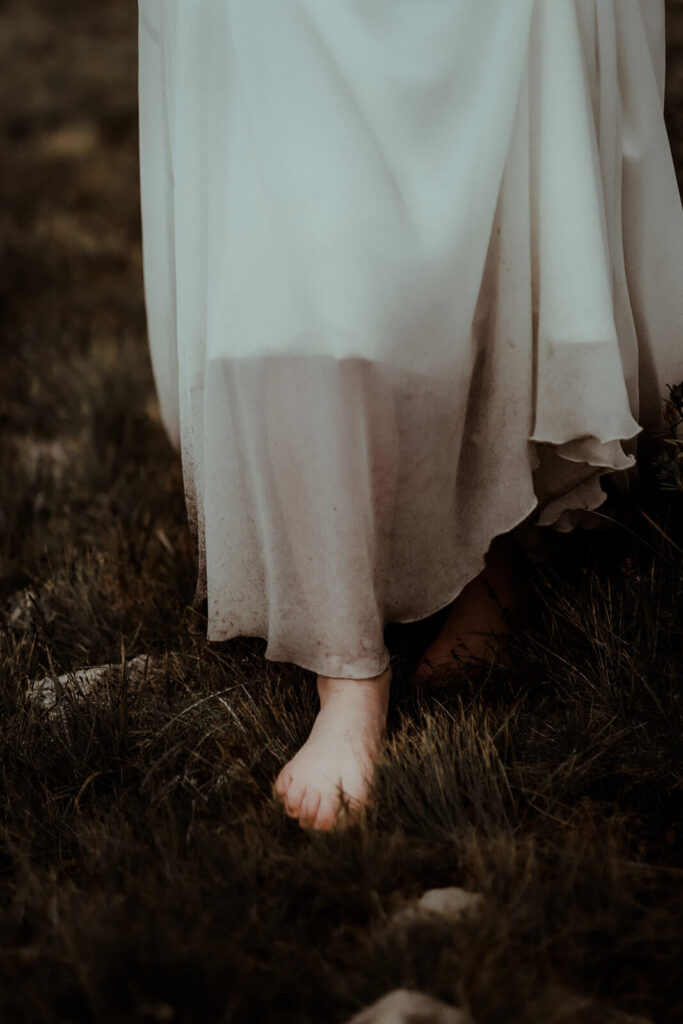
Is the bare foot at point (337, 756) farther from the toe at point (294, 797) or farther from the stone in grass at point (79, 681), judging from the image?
the stone in grass at point (79, 681)

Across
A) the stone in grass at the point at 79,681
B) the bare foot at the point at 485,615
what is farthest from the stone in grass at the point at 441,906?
the stone in grass at the point at 79,681

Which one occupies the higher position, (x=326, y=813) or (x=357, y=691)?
(x=357, y=691)

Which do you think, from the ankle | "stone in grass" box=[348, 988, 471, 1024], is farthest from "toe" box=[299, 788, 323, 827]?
"stone in grass" box=[348, 988, 471, 1024]

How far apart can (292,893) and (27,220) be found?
14.8 feet

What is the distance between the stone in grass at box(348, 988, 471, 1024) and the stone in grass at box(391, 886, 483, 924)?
0.35 ft

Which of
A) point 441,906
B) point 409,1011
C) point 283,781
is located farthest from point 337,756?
point 409,1011

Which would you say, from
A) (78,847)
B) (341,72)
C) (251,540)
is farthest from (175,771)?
(341,72)

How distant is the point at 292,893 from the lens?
1.15m

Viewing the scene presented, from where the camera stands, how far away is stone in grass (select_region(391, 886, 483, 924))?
42.5 inches

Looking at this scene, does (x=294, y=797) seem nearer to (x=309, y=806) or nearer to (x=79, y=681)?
(x=309, y=806)

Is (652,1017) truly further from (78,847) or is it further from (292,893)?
(78,847)

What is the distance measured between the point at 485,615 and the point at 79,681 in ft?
2.38

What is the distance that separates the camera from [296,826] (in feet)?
4.36
